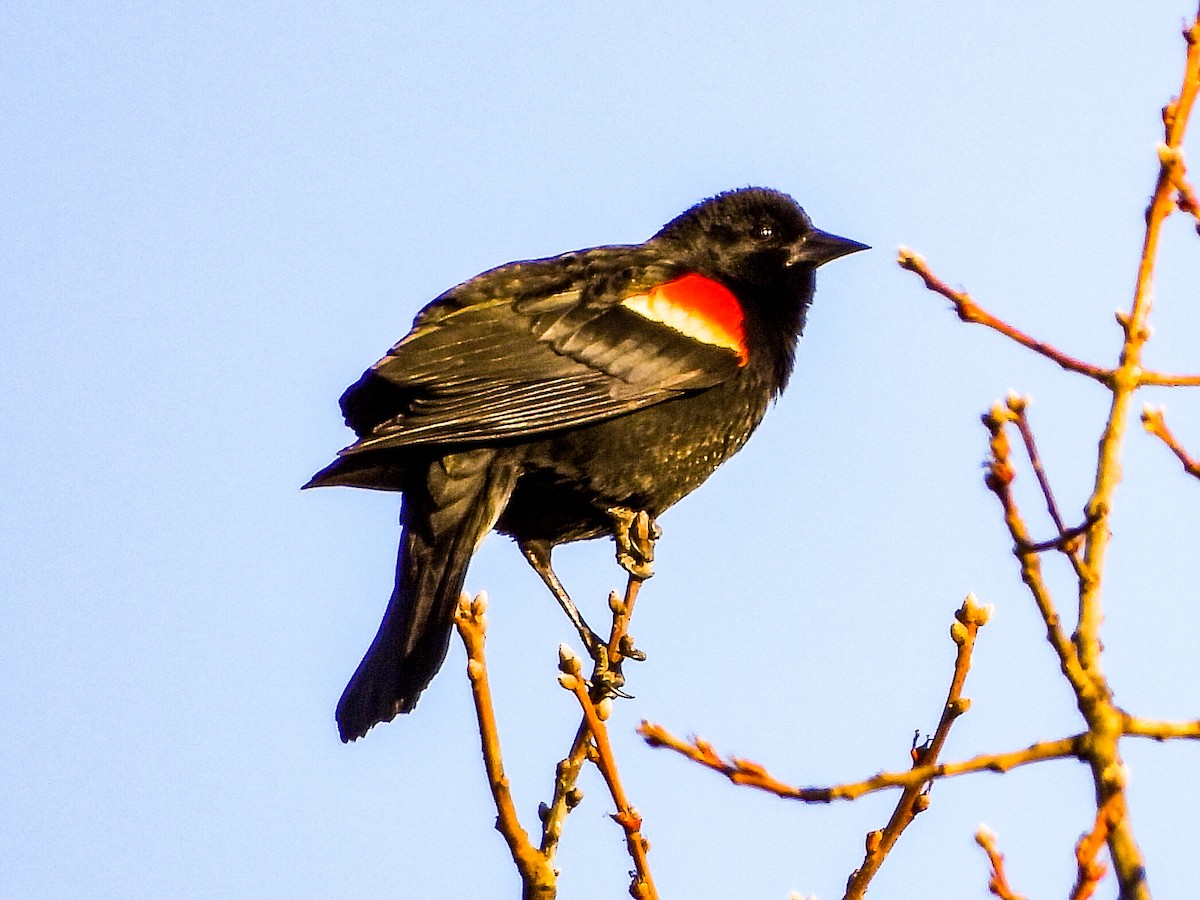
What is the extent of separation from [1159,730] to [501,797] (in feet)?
3.97

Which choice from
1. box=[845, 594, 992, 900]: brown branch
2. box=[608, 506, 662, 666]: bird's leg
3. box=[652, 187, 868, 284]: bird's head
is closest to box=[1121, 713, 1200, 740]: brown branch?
box=[845, 594, 992, 900]: brown branch

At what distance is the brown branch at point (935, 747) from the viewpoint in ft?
7.91

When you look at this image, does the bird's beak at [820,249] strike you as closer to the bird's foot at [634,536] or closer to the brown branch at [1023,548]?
the bird's foot at [634,536]

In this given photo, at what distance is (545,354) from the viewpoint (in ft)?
14.2

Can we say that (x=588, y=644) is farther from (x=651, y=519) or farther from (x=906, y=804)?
(x=906, y=804)

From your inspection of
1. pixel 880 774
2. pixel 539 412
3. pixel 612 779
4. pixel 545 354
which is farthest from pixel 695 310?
pixel 880 774

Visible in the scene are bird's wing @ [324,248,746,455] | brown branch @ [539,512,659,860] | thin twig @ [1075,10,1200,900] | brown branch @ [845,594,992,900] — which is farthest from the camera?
bird's wing @ [324,248,746,455]

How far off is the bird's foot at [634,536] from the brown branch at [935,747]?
1.32 metres

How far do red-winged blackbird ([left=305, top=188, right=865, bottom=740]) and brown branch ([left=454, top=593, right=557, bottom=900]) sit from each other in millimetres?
1137

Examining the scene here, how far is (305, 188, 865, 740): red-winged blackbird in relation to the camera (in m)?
3.98

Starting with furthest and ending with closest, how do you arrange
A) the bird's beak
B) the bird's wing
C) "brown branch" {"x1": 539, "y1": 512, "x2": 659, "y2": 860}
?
the bird's beak
the bird's wing
"brown branch" {"x1": 539, "y1": 512, "x2": 659, "y2": 860}

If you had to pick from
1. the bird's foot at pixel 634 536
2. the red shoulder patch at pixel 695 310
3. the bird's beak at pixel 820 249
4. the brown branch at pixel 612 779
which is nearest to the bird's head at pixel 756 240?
the bird's beak at pixel 820 249

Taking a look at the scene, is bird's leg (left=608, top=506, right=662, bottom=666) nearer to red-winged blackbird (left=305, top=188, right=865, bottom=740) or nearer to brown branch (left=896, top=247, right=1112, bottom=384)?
red-winged blackbird (left=305, top=188, right=865, bottom=740)

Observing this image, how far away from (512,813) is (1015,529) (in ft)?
3.73
